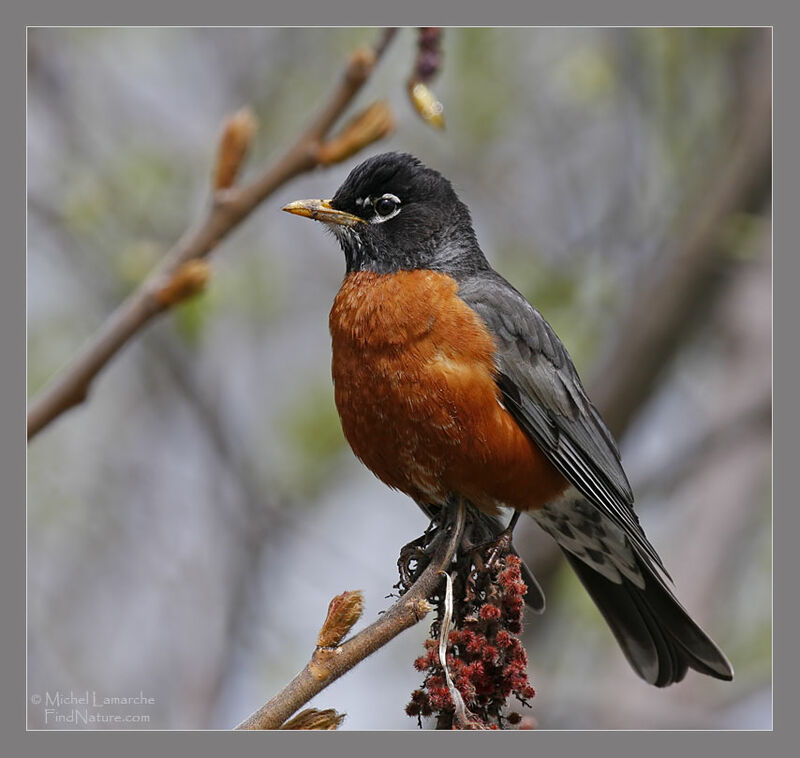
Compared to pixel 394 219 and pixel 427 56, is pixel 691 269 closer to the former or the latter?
pixel 394 219

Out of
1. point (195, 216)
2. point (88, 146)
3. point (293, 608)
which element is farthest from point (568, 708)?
point (88, 146)

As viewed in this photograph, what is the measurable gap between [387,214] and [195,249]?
2.55 meters

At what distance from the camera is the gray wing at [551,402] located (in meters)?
4.25

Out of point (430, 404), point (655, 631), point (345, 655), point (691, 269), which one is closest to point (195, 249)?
point (345, 655)

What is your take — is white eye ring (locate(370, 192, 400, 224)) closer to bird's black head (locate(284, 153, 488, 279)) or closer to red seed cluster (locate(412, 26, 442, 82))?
bird's black head (locate(284, 153, 488, 279))

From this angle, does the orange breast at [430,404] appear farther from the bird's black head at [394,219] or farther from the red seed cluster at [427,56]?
the red seed cluster at [427,56]

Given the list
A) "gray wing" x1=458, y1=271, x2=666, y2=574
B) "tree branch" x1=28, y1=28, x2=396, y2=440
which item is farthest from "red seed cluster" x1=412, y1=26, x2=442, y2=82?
"gray wing" x1=458, y1=271, x2=666, y2=574

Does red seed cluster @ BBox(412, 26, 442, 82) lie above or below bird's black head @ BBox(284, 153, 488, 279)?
above

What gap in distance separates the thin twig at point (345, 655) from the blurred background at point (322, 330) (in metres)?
2.57

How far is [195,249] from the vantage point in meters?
2.23

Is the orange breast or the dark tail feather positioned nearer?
the orange breast

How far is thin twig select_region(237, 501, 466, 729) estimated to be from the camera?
228 cm

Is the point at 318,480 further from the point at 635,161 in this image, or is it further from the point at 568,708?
the point at 635,161

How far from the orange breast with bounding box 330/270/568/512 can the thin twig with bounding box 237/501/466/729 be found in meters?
0.94
